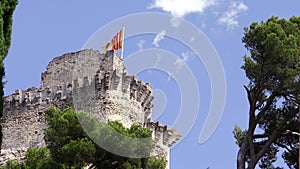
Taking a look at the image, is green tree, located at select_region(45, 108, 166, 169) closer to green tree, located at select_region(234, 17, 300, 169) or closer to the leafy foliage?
the leafy foliage

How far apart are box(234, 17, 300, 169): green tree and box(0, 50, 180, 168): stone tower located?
14.3 feet

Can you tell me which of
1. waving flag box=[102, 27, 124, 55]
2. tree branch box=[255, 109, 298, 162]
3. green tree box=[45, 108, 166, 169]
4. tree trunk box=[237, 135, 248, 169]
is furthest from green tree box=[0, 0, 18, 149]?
waving flag box=[102, 27, 124, 55]

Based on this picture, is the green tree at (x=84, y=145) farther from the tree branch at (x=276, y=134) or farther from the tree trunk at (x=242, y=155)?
the tree branch at (x=276, y=134)

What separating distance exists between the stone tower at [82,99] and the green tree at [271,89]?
14.3 feet

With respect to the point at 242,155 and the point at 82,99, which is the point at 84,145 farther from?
the point at 82,99

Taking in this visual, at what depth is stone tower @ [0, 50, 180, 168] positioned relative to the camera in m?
28.6

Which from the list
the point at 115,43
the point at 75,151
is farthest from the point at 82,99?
the point at 75,151

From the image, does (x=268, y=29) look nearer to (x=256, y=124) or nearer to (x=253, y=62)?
(x=253, y=62)

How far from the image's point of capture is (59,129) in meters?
22.2

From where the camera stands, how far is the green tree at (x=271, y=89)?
80.2 feet

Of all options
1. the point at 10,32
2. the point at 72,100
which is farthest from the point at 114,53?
the point at 10,32

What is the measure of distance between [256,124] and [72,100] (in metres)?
7.80

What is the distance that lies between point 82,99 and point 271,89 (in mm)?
7804

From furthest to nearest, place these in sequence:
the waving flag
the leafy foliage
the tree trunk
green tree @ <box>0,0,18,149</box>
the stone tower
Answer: the waving flag < the stone tower < the tree trunk < the leafy foliage < green tree @ <box>0,0,18,149</box>
